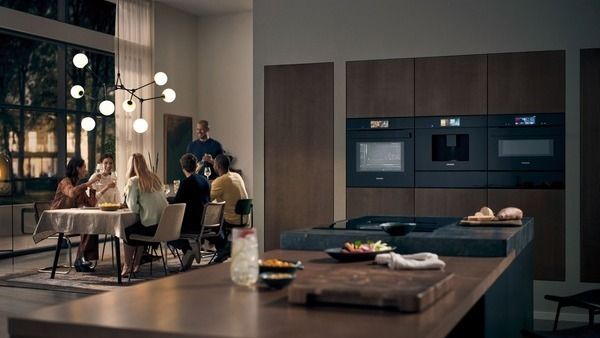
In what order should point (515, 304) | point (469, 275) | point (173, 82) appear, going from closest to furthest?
point (469, 275) < point (515, 304) < point (173, 82)

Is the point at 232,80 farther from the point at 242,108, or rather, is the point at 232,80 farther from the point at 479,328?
the point at 479,328

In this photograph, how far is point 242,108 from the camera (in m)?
12.2

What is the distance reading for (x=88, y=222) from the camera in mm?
7492

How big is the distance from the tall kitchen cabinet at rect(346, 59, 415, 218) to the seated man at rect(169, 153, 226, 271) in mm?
1945

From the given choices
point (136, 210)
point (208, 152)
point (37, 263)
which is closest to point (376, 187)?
point (136, 210)

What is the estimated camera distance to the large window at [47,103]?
10078 mm

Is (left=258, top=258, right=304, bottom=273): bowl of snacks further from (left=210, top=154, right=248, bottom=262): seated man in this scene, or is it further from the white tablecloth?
(left=210, top=154, right=248, bottom=262): seated man

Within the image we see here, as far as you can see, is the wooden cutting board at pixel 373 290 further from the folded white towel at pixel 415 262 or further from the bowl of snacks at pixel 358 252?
the bowl of snacks at pixel 358 252

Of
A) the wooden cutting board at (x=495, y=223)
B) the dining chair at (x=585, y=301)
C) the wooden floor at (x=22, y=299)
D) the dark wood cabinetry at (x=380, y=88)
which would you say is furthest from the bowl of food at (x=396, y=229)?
the wooden floor at (x=22, y=299)

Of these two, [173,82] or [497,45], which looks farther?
[173,82]

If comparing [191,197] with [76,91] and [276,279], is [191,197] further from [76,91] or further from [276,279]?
[276,279]

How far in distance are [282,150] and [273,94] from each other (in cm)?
49

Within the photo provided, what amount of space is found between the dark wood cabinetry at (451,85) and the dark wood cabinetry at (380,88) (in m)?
0.08

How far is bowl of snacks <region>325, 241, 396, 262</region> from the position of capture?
113 inches
